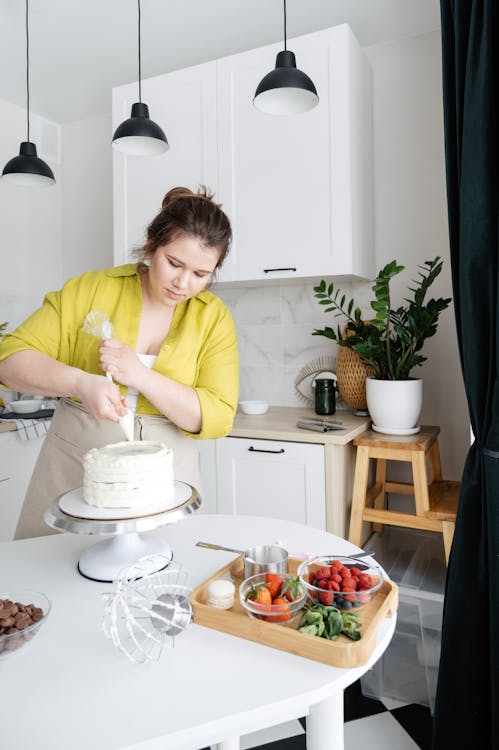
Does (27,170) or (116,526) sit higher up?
(27,170)

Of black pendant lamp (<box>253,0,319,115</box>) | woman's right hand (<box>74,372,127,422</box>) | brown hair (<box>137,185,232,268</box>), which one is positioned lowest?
woman's right hand (<box>74,372,127,422</box>)

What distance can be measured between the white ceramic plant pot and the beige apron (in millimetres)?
1004

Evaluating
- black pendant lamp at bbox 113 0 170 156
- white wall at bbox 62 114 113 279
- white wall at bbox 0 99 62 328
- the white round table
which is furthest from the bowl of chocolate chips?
→ white wall at bbox 62 114 113 279

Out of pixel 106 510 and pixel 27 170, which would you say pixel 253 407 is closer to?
pixel 27 170

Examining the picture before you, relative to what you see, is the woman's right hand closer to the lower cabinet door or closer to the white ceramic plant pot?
the lower cabinet door

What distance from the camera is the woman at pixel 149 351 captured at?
1.24m

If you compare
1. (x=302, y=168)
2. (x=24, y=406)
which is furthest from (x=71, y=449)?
(x=302, y=168)

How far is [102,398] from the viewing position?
3.61 feet

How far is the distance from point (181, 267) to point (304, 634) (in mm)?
877

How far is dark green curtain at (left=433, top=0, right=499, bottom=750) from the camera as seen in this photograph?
1.48 metres

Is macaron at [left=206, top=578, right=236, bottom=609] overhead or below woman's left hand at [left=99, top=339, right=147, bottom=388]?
below

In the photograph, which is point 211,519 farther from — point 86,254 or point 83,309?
point 86,254

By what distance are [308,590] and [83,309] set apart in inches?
35.3

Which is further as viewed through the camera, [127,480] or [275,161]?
[275,161]
